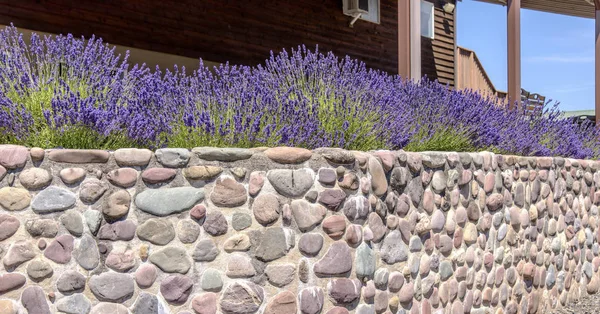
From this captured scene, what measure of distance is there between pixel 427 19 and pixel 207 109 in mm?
11670

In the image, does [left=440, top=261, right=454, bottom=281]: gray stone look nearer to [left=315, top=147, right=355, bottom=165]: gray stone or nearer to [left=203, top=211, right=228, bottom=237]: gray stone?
[left=315, top=147, right=355, bottom=165]: gray stone

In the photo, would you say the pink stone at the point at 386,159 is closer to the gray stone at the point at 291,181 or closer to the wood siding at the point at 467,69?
the gray stone at the point at 291,181

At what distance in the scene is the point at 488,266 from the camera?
205 inches

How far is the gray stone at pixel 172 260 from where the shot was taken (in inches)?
127

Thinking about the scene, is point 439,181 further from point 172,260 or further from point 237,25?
point 237,25

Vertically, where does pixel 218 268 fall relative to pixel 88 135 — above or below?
below

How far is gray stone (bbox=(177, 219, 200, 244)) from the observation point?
3.28 m

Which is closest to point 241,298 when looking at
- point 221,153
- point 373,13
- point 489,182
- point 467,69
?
point 221,153

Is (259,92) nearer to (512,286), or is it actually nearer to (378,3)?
(512,286)

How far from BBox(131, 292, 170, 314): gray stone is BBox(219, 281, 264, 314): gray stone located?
300 millimetres

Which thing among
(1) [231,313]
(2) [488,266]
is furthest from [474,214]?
(1) [231,313]

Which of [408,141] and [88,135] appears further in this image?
[408,141]

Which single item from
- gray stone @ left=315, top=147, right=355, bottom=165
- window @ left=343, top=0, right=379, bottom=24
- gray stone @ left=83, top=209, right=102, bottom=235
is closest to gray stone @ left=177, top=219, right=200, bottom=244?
gray stone @ left=83, top=209, right=102, bottom=235

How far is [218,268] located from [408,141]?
1978 millimetres
